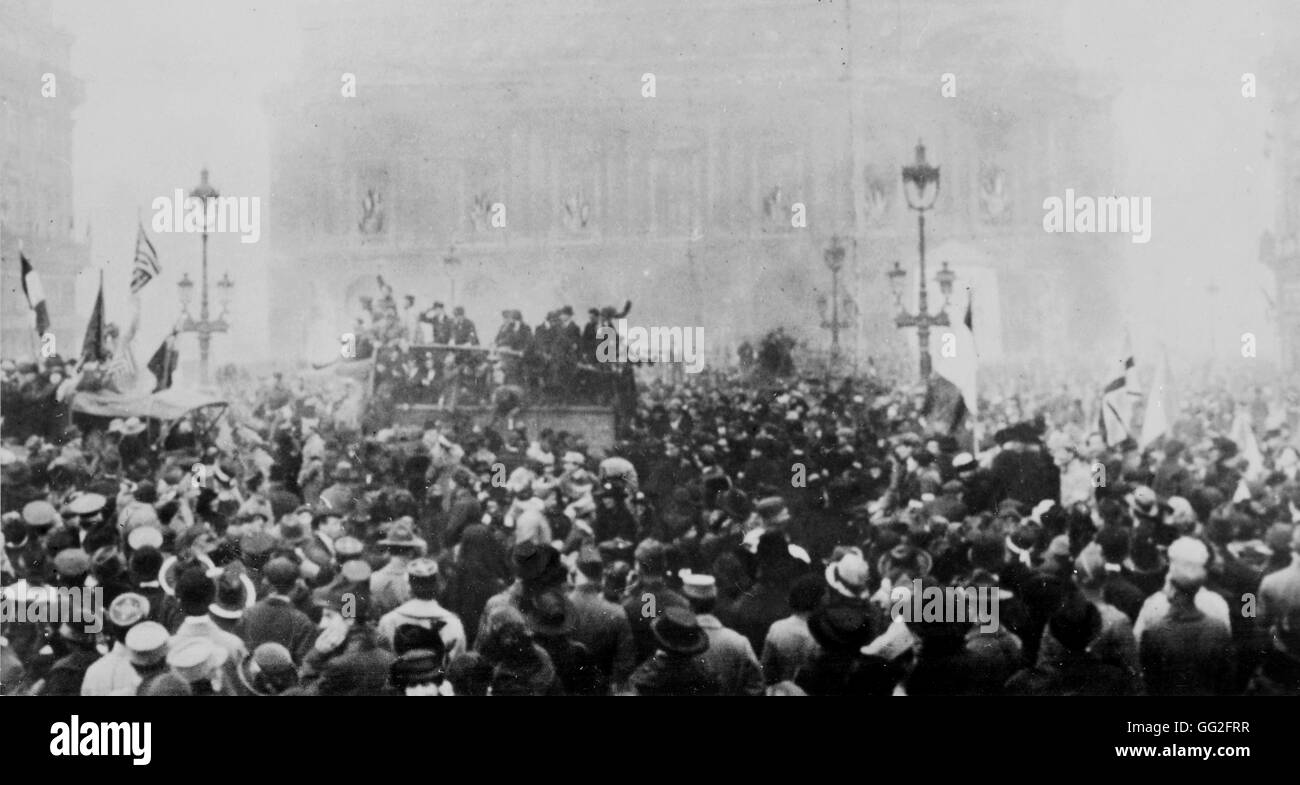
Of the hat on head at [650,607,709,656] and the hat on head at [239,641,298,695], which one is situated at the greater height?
the hat on head at [650,607,709,656]

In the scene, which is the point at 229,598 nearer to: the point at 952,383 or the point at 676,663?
the point at 676,663

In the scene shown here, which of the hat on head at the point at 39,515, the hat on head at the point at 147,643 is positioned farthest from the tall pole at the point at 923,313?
the hat on head at the point at 39,515

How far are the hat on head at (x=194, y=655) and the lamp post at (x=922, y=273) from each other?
5.01 m

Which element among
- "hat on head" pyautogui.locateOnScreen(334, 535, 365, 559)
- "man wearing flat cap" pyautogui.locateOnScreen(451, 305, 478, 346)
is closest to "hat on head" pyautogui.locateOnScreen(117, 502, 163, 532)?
"hat on head" pyautogui.locateOnScreen(334, 535, 365, 559)

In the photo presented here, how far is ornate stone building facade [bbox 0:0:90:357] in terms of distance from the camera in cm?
897

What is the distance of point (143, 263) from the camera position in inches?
356

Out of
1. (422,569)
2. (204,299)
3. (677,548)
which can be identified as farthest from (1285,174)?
(204,299)

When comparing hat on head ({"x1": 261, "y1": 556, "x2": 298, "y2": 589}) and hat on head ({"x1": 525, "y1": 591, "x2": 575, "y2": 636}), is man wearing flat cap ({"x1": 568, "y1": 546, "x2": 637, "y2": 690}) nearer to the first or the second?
hat on head ({"x1": 525, "y1": 591, "x2": 575, "y2": 636})

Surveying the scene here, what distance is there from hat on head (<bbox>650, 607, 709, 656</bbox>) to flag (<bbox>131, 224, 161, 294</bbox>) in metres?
4.59

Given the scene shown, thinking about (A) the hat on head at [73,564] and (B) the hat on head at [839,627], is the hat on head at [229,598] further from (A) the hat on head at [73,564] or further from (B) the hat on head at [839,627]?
(B) the hat on head at [839,627]

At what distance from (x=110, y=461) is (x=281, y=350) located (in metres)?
1.44

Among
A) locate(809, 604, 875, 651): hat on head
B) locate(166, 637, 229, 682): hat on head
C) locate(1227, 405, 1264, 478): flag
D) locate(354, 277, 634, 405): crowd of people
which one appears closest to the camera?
locate(166, 637, 229, 682): hat on head

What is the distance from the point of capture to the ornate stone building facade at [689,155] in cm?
877
